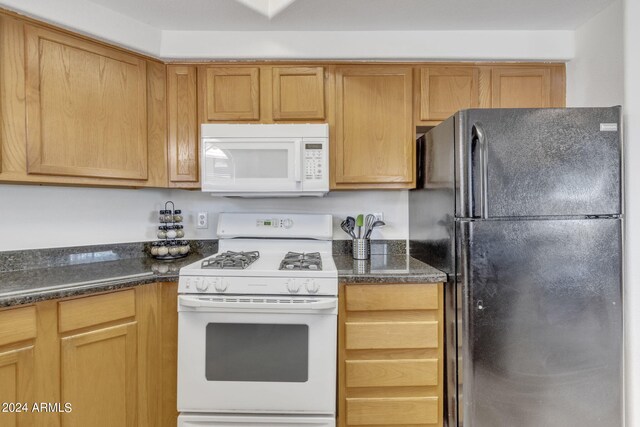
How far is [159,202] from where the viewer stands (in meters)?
2.22

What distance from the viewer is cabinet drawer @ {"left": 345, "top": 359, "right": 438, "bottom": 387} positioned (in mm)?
1571

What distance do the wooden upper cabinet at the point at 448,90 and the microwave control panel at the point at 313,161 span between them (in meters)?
0.64

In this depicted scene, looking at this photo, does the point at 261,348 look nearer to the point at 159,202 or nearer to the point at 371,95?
the point at 159,202

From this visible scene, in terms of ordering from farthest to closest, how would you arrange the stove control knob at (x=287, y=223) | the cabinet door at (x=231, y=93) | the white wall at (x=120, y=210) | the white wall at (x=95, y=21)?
the stove control knob at (x=287, y=223)
the cabinet door at (x=231, y=93)
the white wall at (x=120, y=210)
the white wall at (x=95, y=21)

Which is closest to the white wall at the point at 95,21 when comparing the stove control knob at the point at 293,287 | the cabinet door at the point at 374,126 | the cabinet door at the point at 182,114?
the cabinet door at the point at 182,114

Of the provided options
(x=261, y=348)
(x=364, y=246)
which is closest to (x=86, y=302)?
(x=261, y=348)

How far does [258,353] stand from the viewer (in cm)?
155

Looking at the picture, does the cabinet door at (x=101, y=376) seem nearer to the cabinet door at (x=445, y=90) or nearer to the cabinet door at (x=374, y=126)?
the cabinet door at (x=374, y=126)

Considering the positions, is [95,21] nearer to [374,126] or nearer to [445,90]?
[374,126]

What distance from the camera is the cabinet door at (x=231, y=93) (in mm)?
1911

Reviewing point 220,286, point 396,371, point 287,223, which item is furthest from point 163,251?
point 396,371

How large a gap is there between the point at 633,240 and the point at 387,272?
42.8 inches

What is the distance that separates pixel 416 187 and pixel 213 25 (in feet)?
4.94

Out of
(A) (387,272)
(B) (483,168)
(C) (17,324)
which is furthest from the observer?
(A) (387,272)
